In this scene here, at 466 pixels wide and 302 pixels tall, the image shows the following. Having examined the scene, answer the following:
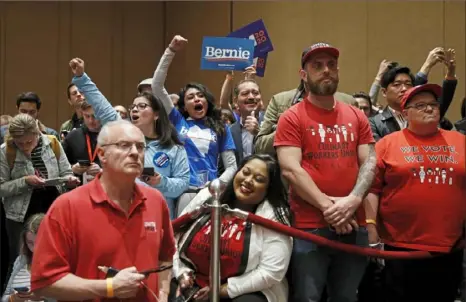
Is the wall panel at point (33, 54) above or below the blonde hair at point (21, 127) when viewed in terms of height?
above

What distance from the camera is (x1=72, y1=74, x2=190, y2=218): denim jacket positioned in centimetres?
A: 473

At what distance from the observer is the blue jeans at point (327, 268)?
3.81 metres

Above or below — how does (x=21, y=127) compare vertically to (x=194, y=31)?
below

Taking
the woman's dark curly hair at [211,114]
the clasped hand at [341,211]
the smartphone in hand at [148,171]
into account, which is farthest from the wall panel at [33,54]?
the clasped hand at [341,211]

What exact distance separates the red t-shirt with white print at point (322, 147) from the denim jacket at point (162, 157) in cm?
100

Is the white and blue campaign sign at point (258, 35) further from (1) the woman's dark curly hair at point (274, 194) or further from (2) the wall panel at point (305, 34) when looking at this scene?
(1) the woman's dark curly hair at point (274, 194)

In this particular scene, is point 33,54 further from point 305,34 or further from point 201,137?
point 201,137

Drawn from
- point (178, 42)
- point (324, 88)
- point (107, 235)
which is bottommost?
point (107, 235)

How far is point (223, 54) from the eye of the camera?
5.82 meters

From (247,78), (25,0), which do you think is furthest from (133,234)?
(25,0)

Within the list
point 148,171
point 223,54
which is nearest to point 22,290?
point 148,171

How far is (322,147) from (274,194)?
41cm

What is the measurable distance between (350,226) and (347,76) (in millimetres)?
5011

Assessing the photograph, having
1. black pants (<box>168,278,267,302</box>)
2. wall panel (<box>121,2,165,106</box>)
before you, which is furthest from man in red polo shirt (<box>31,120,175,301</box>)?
wall panel (<box>121,2,165,106</box>)
